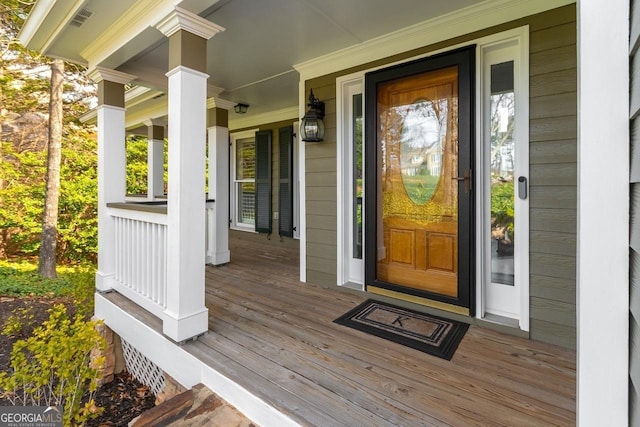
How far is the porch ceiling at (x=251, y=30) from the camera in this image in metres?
2.34

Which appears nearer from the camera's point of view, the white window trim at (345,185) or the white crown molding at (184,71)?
the white crown molding at (184,71)

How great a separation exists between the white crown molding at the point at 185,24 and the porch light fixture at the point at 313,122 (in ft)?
3.93

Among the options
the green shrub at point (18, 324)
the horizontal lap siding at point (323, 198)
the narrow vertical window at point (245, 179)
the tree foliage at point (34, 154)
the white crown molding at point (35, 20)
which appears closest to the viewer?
the white crown molding at point (35, 20)

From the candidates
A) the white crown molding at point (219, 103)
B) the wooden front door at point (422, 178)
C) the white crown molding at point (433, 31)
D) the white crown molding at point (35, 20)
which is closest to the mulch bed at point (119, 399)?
the wooden front door at point (422, 178)

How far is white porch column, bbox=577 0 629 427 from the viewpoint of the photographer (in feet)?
2.13

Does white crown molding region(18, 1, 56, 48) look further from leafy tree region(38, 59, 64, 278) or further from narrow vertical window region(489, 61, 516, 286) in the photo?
leafy tree region(38, 59, 64, 278)

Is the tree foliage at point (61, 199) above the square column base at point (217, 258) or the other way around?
above

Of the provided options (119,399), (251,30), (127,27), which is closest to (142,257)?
(119,399)

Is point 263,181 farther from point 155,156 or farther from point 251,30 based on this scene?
point 251,30

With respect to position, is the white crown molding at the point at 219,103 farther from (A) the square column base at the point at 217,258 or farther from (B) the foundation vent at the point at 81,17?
(A) the square column base at the point at 217,258

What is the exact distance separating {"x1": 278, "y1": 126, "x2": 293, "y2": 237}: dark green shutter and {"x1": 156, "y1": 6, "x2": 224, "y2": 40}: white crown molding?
3006 millimetres

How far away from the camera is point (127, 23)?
2.58 m

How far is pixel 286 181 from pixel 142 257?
2.98 metres

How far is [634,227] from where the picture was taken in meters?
0.63
